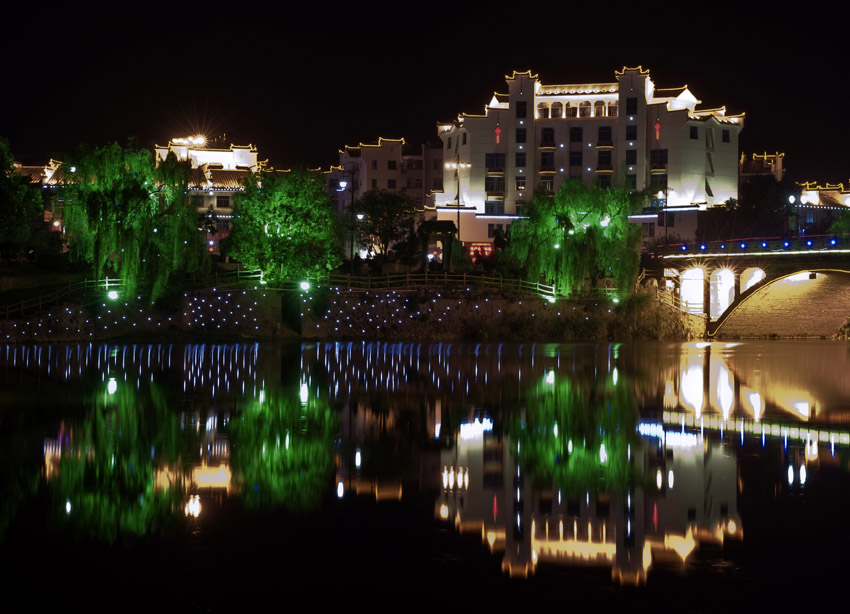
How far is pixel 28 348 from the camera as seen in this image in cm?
4900

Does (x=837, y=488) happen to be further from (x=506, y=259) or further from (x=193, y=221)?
(x=506, y=259)

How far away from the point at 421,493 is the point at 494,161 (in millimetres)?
96893

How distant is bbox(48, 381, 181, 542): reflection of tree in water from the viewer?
14.5 m

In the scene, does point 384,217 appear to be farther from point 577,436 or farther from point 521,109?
point 577,436

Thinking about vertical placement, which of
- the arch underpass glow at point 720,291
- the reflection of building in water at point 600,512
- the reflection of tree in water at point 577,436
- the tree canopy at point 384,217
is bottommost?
the reflection of building in water at point 600,512

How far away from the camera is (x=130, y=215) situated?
189ft

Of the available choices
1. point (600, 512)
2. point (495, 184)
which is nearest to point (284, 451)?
point (600, 512)

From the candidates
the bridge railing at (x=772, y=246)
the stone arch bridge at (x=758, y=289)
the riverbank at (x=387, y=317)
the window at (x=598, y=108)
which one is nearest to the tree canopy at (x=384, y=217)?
the window at (x=598, y=108)

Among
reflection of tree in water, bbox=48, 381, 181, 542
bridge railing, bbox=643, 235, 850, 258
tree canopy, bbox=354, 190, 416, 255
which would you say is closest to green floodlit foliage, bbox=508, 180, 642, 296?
bridge railing, bbox=643, 235, 850, 258

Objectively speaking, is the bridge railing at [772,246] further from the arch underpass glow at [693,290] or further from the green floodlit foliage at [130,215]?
the green floodlit foliage at [130,215]

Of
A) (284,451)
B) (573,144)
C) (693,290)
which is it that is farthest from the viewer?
(573,144)

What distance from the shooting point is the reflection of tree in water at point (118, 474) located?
1448 cm

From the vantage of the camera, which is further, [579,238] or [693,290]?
[693,290]

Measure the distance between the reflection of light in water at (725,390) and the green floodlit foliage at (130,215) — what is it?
102 ft
